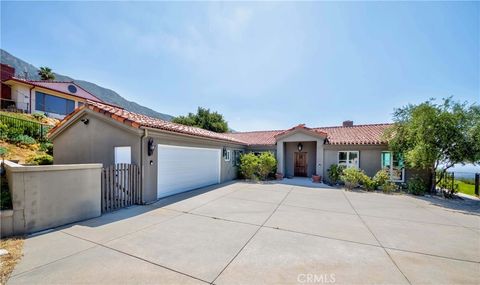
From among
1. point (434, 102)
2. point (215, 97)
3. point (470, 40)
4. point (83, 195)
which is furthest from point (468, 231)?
point (215, 97)

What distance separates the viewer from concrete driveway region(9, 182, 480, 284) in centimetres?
320

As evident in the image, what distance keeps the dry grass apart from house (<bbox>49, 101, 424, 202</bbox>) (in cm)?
365

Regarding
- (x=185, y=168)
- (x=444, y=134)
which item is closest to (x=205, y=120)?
(x=185, y=168)

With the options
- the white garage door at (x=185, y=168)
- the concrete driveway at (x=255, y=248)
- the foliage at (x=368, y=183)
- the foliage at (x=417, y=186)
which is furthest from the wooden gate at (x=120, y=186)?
the foliage at (x=417, y=186)

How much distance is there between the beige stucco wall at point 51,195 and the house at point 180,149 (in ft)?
6.15

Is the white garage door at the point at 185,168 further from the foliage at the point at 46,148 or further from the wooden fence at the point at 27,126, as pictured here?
the wooden fence at the point at 27,126

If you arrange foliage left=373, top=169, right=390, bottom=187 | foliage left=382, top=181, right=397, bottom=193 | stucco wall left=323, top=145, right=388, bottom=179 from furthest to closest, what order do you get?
stucco wall left=323, top=145, right=388, bottom=179
foliage left=373, top=169, right=390, bottom=187
foliage left=382, top=181, right=397, bottom=193

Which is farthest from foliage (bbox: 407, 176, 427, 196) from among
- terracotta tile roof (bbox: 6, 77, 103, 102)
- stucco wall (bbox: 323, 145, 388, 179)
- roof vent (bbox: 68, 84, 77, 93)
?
roof vent (bbox: 68, 84, 77, 93)

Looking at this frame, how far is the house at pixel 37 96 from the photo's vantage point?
798 inches

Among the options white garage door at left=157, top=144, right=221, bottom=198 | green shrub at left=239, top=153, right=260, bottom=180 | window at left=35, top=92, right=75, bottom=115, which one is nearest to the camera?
white garage door at left=157, top=144, right=221, bottom=198

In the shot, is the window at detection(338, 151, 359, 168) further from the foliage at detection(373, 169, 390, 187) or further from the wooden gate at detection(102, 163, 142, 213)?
the wooden gate at detection(102, 163, 142, 213)

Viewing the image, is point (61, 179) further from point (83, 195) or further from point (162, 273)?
point (162, 273)

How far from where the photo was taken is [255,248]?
4211mm

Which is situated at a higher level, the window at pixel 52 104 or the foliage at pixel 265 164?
the window at pixel 52 104
